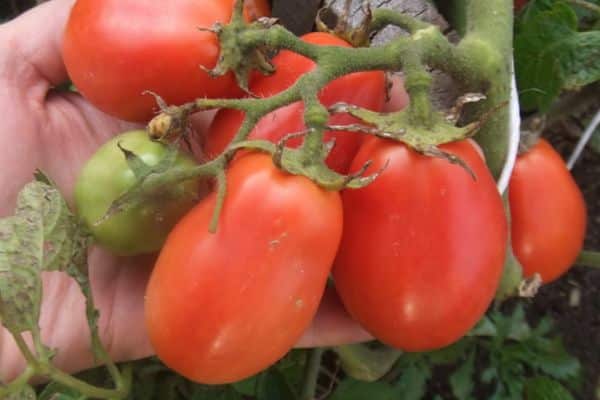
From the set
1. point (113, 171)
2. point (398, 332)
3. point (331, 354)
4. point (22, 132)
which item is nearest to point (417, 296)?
point (398, 332)

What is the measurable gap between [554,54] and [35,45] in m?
0.66

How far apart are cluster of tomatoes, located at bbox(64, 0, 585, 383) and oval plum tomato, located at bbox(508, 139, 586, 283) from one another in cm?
22

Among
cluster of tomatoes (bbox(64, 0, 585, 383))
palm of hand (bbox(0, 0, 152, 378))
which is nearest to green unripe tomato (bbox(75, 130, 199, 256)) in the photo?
cluster of tomatoes (bbox(64, 0, 585, 383))

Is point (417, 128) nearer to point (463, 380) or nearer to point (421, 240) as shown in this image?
point (421, 240)

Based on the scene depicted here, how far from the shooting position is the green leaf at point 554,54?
3.11 feet

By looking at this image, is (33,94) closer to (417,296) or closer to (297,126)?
(297,126)

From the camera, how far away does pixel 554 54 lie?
96cm

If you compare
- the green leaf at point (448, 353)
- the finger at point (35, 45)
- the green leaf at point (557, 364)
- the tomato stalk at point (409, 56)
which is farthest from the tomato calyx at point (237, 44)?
the green leaf at point (557, 364)

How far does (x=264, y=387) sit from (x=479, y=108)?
471 mm

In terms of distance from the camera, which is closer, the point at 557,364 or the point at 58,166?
the point at 58,166

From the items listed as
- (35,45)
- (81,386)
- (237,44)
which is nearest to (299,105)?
(237,44)

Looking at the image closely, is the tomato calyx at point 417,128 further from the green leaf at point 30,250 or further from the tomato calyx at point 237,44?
the green leaf at point 30,250

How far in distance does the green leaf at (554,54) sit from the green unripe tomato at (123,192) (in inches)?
18.7

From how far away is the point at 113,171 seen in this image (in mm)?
747
